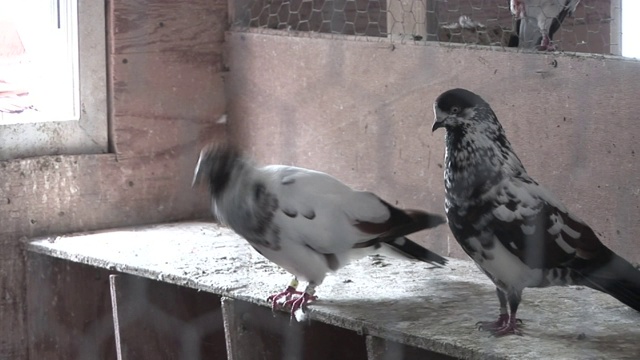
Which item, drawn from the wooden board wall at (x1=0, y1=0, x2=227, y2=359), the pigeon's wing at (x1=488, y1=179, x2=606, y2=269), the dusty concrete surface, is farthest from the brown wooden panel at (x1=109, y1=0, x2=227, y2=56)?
the pigeon's wing at (x1=488, y1=179, x2=606, y2=269)

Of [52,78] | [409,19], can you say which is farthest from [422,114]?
[52,78]

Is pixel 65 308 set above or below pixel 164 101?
below

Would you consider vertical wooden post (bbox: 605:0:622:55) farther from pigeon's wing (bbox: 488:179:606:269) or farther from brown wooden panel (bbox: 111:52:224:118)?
brown wooden panel (bbox: 111:52:224:118)

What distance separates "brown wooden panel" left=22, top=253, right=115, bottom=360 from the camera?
2314 mm

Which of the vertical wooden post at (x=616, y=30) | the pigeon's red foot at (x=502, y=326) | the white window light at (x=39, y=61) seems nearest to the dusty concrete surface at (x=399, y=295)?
the pigeon's red foot at (x=502, y=326)

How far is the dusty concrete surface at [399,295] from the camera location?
1520 mm

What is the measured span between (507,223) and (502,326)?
152mm

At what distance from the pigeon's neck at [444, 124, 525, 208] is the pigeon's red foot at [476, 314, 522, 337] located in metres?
0.18

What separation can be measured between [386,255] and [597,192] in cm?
41

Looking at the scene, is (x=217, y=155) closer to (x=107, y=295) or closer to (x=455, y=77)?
(x=455, y=77)

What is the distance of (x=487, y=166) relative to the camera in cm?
156

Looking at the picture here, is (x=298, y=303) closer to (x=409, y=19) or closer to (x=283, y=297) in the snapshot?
(x=283, y=297)

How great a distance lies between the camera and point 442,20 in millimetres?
2248

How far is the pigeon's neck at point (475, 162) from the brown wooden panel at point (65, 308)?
3.41 feet
